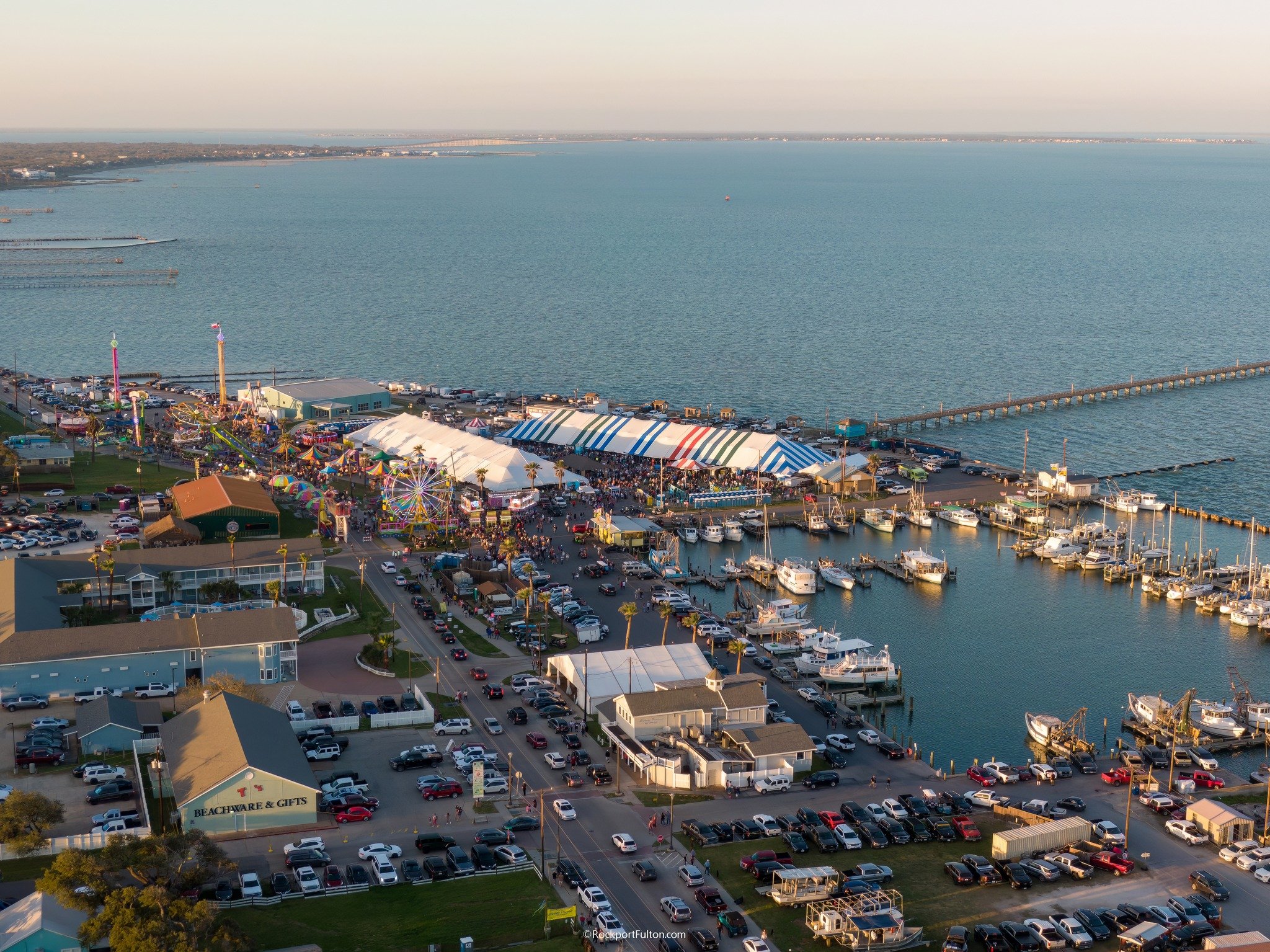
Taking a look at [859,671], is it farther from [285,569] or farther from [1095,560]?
[285,569]

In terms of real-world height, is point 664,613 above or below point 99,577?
below

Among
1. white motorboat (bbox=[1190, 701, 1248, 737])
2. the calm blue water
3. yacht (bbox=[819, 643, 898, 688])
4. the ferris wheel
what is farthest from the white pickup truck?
white motorboat (bbox=[1190, 701, 1248, 737])

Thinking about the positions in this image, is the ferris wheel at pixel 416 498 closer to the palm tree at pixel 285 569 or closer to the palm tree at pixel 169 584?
the palm tree at pixel 285 569

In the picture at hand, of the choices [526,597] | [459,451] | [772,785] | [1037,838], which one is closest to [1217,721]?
[1037,838]

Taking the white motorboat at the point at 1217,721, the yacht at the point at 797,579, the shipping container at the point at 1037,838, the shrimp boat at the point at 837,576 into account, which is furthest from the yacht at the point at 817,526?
the shipping container at the point at 1037,838

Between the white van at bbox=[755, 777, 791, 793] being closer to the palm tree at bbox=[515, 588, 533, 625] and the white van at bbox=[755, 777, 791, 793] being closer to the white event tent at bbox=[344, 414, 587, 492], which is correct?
the palm tree at bbox=[515, 588, 533, 625]

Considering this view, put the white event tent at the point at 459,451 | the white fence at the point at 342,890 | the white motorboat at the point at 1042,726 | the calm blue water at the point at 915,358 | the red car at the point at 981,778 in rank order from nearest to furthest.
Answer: the white fence at the point at 342,890, the red car at the point at 981,778, the white motorboat at the point at 1042,726, the calm blue water at the point at 915,358, the white event tent at the point at 459,451

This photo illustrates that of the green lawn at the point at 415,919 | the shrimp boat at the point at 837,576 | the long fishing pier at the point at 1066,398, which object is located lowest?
the shrimp boat at the point at 837,576
